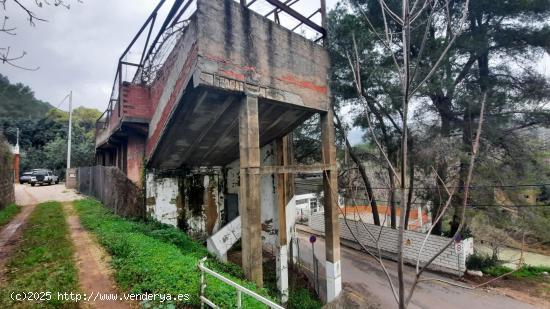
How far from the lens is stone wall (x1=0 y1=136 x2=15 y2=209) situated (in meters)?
11.1

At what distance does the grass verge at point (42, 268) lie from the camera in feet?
13.5

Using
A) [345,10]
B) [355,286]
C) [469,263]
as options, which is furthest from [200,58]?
[469,263]

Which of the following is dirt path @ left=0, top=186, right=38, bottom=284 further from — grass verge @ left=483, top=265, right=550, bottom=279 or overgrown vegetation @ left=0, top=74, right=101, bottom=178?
overgrown vegetation @ left=0, top=74, right=101, bottom=178

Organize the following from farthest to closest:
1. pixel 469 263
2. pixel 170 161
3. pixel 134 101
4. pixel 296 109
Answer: pixel 469 263, pixel 170 161, pixel 134 101, pixel 296 109

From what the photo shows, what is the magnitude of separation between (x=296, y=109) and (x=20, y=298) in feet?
22.5

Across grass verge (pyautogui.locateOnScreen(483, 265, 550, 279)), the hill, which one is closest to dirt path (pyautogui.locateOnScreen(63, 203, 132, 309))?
grass verge (pyautogui.locateOnScreen(483, 265, 550, 279))

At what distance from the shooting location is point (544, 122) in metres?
9.06

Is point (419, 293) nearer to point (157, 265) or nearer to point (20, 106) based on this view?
point (157, 265)

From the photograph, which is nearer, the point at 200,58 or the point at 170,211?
the point at 200,58

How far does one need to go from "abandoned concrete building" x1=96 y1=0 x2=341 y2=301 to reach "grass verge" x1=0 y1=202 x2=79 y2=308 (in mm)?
2757

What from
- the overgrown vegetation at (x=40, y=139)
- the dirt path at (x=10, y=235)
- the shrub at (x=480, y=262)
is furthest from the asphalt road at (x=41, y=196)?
the shrub at (x=480, y=262)

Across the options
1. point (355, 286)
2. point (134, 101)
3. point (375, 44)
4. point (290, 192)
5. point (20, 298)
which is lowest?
point (355, 286)

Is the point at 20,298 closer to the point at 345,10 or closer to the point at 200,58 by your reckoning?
the point at 200,58

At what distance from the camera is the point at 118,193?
9852 mm
